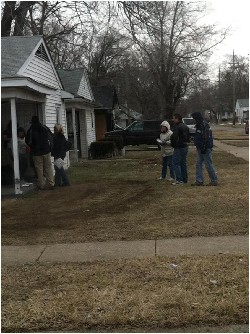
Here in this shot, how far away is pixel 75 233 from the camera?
727cm

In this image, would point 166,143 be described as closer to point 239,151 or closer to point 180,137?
point 180,137

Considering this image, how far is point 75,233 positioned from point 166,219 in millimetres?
1608

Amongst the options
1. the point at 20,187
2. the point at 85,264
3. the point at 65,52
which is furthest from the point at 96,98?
the point at 85,264

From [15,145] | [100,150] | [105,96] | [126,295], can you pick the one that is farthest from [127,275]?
[105,96]

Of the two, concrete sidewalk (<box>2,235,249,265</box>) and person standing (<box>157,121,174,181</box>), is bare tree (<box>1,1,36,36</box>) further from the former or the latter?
concrete sidewalk (<box>2,235,249,265</box>)

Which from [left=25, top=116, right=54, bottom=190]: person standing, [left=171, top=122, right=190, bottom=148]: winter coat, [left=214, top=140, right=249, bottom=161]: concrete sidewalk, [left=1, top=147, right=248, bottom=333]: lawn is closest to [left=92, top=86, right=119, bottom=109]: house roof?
[left=214, top=140, right=249, bottom=161]: concrete sidewalk

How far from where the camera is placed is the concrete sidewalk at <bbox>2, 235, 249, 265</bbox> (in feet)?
19.5

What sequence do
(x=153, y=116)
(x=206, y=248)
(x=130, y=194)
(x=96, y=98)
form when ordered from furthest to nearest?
(x=153, y=116), (x=96, y=98), (x=130, y=194), (x=206, y=248)

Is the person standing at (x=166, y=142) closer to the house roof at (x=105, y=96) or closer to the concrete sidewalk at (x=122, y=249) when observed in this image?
the concrete sidewalk at (x=122, y=249)

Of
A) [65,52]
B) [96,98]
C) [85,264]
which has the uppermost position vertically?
[65,52]

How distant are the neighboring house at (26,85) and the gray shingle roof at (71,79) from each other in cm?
455

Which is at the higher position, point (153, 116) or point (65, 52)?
point (65, 52)

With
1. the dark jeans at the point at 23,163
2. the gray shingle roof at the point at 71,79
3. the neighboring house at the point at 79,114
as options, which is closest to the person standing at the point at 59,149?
the dark jeans at the point at 23,163

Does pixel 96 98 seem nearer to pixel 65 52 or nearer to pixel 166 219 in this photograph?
pixel 65 52
